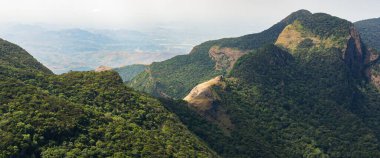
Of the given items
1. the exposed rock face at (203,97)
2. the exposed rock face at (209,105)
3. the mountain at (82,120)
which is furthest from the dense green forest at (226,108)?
the exposed rock face at (203,97)

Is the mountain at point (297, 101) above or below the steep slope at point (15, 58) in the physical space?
below

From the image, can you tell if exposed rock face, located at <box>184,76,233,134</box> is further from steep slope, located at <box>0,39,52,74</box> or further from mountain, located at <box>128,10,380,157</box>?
steep slope, located at <box>0,39,52,74</box>

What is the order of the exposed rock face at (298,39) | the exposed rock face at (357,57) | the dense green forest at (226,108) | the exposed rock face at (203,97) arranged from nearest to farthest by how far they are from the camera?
1. the dense green forest at (226,108)
2. the exposed rock face at (203,97)
3. the exposed rock face at (357,57)
4. the exposed rock face at (298,39)

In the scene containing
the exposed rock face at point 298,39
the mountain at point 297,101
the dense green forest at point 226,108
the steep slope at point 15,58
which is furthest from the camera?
the exposed rock face at point 298,39

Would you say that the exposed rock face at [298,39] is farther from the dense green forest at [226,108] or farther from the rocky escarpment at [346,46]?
the dense green forest at [226,108]

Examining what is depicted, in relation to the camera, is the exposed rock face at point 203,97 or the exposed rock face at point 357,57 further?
the exposed rock face at point 357,57

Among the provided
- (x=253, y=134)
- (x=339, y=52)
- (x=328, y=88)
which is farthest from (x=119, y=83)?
(x=339, y=52)
